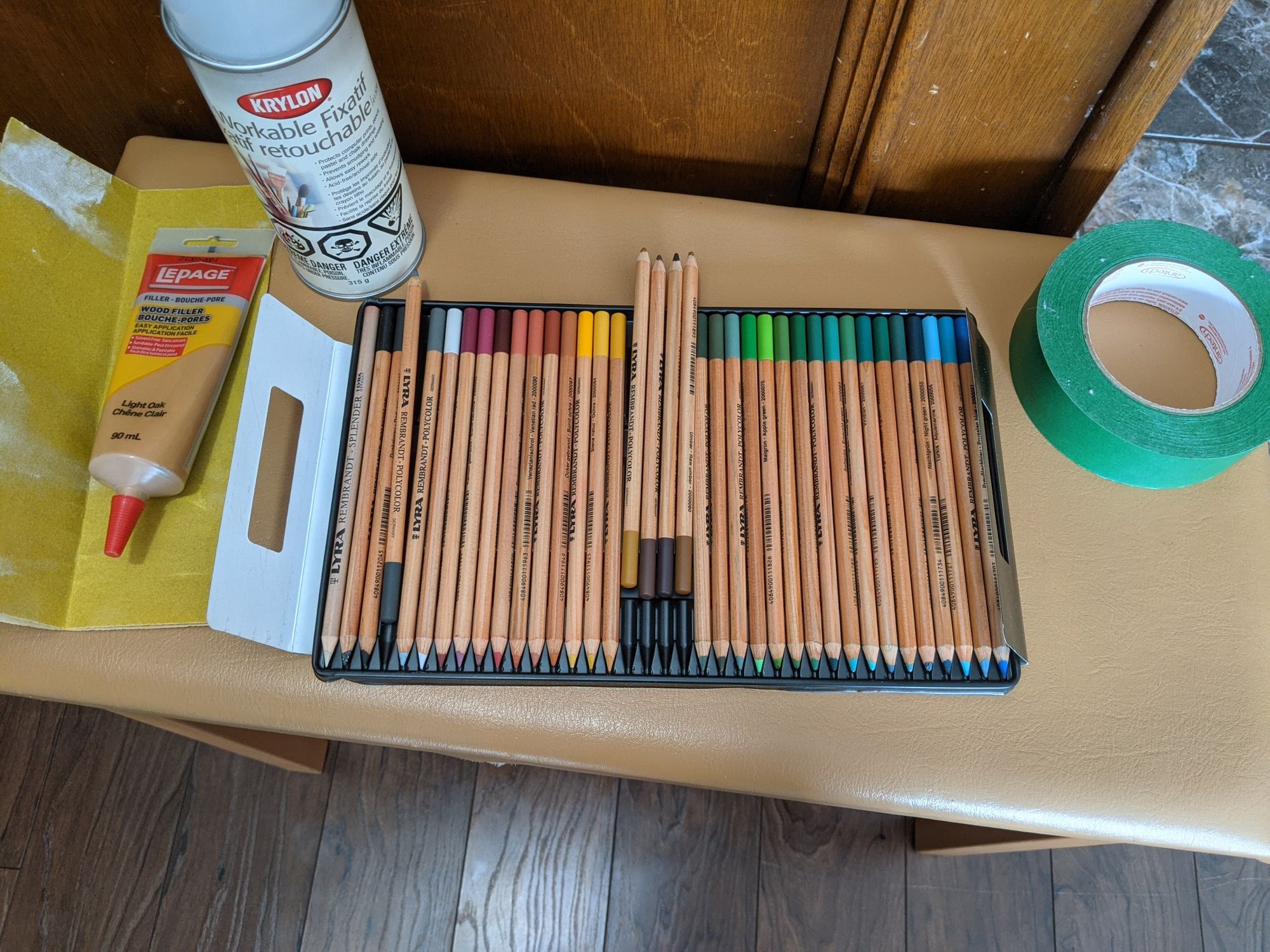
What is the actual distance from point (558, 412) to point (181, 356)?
9.2 inches

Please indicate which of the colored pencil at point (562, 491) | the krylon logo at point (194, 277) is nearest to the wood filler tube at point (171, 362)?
the krylon logo at point (194, 277)

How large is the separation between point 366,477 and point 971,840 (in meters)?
0.67

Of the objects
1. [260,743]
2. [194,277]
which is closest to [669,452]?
[194,277]

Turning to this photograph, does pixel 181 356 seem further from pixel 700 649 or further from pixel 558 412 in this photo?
pixel 700 649

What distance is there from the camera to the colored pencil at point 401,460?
0.46m

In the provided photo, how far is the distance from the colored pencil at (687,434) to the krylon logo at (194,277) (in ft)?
0.96

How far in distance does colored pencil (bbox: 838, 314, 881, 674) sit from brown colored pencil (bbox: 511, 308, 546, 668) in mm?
179

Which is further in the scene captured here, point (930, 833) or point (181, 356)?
point (930, 833)

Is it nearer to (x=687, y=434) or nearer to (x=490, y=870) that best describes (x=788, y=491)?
(x=687, y=434)

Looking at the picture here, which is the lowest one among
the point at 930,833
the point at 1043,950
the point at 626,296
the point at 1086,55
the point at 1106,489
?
the point at 1043,950

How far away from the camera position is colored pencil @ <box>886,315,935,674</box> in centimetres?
46

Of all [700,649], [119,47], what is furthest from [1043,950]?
[119,47]

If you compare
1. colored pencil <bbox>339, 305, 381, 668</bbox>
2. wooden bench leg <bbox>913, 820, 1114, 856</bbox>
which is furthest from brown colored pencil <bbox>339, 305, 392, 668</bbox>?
wooden bench leg <bbox>913, 820, 1114, 856</bbox>

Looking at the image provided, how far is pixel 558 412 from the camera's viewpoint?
0.49 meters
